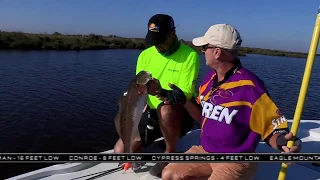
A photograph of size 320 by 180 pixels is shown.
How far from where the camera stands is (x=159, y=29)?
3912 millimetres

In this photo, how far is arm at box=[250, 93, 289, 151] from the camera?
8.45 feet

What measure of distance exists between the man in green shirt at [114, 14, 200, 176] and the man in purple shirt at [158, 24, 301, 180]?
2.71ft

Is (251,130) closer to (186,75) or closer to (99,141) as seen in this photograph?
(186,75)

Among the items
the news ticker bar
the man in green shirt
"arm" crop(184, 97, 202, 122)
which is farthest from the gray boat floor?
the news ticker bar

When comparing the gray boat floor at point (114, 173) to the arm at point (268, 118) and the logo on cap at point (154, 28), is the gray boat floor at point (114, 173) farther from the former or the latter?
the logo on cap at point (154, 28)

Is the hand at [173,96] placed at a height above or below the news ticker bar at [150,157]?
above

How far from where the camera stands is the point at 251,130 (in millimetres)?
2738

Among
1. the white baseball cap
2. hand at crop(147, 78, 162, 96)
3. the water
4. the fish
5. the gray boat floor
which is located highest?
the white baseball cap

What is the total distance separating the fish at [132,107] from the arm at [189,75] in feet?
2.00

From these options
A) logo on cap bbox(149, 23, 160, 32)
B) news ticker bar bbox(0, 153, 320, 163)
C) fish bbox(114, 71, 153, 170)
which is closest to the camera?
news ticker bar bbox(0, 153, 320, 163)

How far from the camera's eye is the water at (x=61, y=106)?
1045 centimetres

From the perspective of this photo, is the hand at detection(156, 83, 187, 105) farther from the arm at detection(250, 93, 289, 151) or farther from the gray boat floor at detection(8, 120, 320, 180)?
the gray boat floor at detection(8, 120, 320, 180)

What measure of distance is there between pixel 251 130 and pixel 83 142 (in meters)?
8.72

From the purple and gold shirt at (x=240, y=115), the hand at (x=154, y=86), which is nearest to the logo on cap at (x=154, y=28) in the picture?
the hand at (x=154, y=86)
